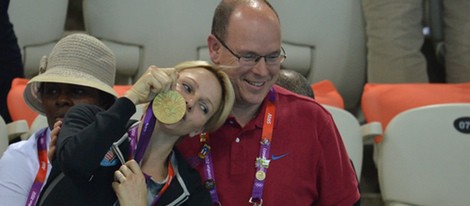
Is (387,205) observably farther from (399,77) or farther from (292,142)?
(292,142)

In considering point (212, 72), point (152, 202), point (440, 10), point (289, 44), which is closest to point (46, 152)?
point (152, 202)

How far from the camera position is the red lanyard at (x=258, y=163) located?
5.07ft

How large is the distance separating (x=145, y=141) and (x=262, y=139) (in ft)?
0.87

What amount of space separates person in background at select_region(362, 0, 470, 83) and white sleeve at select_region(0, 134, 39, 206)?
1440 millimetres

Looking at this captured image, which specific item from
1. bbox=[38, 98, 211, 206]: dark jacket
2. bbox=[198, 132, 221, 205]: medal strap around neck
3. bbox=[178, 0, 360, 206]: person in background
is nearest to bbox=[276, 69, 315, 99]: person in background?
bbox=[178, 0, 360, 206]: person in background

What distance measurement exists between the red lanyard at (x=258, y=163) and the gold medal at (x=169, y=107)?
199 mm

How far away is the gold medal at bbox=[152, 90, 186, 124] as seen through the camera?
137 centimetres

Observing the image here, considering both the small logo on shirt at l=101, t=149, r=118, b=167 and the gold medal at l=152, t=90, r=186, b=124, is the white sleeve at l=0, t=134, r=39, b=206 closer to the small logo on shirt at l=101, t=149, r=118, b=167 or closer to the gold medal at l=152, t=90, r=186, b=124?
the small logo on shirt at l=101, t=149, r=118, b=167

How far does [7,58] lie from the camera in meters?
2.31

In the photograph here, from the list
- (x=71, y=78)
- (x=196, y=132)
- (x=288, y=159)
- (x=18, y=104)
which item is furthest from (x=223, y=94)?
(x=18, y=104)

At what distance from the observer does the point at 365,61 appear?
2807 millimetres

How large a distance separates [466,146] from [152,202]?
1.09 meters

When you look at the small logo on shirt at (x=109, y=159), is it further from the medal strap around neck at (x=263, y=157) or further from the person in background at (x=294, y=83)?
the person in background at (x=294, y=83)

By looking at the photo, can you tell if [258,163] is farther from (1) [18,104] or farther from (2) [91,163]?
(1) [18,104]
